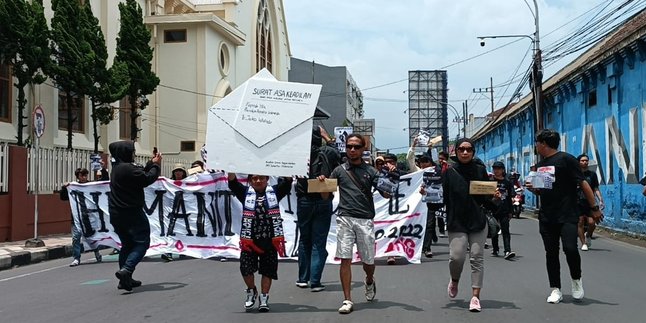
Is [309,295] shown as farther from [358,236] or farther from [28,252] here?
[28,252]

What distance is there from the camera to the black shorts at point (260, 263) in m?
6.89

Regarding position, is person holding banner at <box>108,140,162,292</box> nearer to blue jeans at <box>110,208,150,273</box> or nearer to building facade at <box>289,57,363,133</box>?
blue jeans at <box>110,208,150,273</box>

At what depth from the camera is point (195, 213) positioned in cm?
1154

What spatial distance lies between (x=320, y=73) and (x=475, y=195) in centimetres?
7483

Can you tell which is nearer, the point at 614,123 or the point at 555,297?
the point at 555,297

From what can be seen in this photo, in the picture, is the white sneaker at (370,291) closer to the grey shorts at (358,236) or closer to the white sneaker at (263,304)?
the grey shorts at (358,236)

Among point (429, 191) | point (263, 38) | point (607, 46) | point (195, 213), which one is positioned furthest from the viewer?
point (263, 38)

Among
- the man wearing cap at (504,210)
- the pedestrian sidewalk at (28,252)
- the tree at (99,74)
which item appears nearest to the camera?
the man wearing cap at (504,210)

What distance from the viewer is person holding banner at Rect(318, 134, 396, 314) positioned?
22.5 ft

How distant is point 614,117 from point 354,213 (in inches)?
578

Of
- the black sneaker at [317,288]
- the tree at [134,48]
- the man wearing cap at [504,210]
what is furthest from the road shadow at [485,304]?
the tree at [134,48]

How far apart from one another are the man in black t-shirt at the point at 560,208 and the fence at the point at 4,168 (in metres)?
11.9

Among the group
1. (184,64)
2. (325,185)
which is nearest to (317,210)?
(325,185)

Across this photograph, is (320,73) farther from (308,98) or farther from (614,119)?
(308,98)
